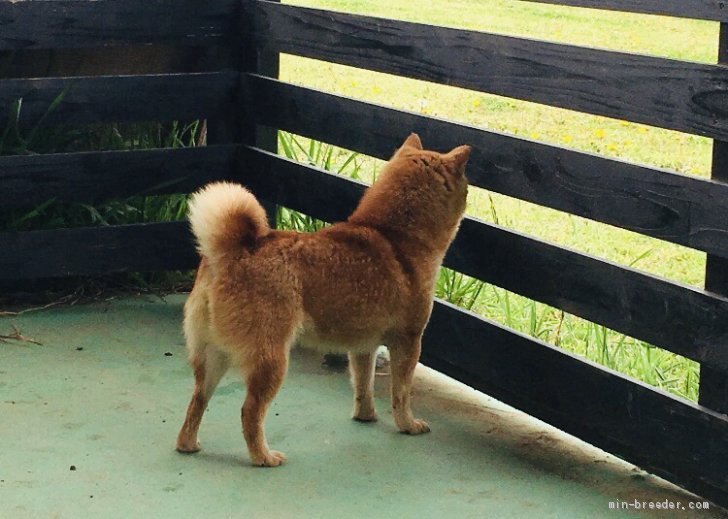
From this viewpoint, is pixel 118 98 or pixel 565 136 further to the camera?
pixel 565 136

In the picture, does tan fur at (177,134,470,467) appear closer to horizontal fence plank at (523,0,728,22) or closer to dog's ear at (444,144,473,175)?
dog's ear at (444,144,473,175)

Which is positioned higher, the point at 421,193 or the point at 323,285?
Result: the point at 421,193

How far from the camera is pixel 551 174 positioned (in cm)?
385

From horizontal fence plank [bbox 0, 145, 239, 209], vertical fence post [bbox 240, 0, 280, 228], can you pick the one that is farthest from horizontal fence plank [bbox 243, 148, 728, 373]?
horizontal fence plank [bbox 0, 145, 239, 209]

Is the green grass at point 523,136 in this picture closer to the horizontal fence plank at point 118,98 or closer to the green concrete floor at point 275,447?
the horizontal fence plank at point 118,98

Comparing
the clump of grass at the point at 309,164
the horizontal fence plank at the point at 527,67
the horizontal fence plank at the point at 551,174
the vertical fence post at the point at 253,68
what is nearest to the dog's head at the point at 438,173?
the horizontal fence plank at the point at 551,174

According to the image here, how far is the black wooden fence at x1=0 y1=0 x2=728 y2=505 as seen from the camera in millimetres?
3373

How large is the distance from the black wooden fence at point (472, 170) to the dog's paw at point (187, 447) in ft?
3.63

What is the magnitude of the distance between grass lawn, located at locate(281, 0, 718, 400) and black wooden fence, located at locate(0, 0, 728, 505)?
0.48 metres

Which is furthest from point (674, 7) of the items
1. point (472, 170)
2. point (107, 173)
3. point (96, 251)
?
point (96, 251)

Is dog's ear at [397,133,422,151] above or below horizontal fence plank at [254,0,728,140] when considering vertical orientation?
below

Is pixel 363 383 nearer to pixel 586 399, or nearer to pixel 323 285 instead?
pixel 323 285

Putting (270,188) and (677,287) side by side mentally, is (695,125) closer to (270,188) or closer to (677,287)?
(677,287)

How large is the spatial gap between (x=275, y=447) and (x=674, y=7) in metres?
1.90
